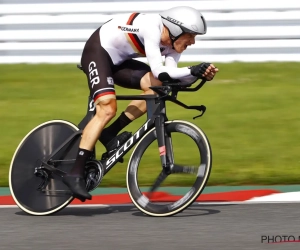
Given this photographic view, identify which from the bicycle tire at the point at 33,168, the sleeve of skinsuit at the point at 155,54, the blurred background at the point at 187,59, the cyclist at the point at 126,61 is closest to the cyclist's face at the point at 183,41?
the cyclist at the point at 126,61

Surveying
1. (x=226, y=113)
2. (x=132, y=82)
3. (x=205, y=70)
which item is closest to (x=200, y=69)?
(x=205, y=70)

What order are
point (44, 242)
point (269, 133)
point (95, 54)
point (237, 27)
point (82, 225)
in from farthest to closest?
point (237, 27)
point (269, 133)
point (95, 54)
point (82, 225)
point (44, 242)

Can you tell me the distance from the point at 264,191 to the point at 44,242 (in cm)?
247

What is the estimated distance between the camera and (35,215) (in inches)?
280

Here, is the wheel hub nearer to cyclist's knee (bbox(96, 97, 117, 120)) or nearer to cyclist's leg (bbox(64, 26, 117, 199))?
cyclist's leg (bbox(64, 26, 117, 199))

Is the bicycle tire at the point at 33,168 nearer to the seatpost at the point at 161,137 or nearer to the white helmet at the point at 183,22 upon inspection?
the seatpost at the point at 161,137

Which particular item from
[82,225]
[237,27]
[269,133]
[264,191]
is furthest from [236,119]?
[82,225]

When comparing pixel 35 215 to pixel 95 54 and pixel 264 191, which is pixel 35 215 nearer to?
pixel 95 54

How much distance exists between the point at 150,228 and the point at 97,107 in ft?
3.64

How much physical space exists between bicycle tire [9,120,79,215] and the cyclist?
22 cm

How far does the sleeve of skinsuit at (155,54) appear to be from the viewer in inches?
261

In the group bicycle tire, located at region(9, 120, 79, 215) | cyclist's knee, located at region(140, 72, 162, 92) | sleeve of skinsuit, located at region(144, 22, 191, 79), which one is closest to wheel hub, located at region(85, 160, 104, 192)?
bicycle tire, located at region(9, 120, 79, 215)

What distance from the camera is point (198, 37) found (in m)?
12.1

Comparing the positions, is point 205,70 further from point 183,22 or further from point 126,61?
point 126,61
